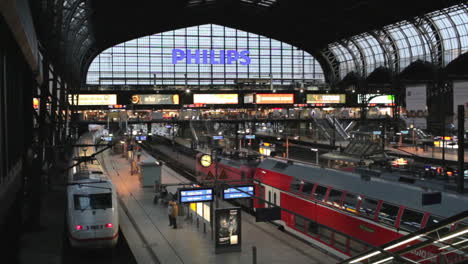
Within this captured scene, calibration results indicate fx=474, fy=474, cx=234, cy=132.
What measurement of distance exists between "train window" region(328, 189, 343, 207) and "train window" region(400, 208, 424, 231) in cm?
294

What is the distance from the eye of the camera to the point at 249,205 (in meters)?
23.0

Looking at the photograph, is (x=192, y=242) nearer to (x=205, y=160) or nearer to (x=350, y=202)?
(x=350, y=202)

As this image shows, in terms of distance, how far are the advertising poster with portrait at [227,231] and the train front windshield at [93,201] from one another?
13.0 feet

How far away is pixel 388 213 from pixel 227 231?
590cm

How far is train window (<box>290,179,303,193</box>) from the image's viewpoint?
693 inches

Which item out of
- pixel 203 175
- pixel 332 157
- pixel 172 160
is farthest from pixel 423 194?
pixel 172 160

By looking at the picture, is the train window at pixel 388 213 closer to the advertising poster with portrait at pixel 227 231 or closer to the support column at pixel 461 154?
the support column at pixel 461 154

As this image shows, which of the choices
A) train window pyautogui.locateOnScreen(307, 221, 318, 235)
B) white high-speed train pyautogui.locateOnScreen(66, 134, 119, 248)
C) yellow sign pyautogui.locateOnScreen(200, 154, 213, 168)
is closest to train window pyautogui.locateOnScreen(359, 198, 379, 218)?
train window pyautogui.locateOnScreen(307, 221, 318, 235)

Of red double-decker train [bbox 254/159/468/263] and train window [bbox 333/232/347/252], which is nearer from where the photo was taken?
red double-decker train [bbox 254/159/468/263]

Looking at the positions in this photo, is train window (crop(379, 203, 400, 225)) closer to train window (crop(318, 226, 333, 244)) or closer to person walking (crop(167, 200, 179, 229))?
train window (crop(318, 226, 333, 244))

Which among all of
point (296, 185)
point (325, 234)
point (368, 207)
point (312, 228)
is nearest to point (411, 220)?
point (368, 207)

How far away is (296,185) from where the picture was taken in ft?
58.5

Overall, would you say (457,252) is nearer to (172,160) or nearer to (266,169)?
(266,169)

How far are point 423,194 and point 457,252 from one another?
5097mm
